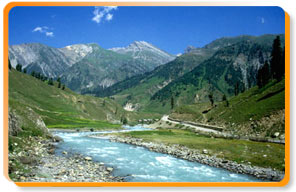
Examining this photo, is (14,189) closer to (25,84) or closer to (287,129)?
(287,129)

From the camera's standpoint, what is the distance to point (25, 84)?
101 meters

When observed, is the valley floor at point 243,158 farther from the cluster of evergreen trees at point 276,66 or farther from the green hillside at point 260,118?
the cluster of evergreen trees at point 276,66

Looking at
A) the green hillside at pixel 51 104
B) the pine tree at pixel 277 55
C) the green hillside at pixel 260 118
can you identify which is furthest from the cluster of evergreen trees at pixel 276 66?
the green hillside at pixel 51 104

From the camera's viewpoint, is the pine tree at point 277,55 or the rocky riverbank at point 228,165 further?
the pine tree at point 277,55

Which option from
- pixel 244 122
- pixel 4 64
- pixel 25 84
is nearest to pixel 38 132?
pixel 4 64

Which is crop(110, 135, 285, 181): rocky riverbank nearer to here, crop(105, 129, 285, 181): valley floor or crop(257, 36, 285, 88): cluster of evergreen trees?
crop(105, 129, 285, 181): valley floor

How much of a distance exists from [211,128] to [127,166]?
114 feet

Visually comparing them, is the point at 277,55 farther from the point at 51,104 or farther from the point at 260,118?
the point at 51,104

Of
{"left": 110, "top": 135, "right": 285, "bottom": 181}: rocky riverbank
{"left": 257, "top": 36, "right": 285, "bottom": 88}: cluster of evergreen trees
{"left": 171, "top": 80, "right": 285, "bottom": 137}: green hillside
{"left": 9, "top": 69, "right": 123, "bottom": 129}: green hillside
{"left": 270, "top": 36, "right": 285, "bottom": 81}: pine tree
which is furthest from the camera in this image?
{"left": 9, "top": 69, "right": 123, "bottom": 129}: green hillside

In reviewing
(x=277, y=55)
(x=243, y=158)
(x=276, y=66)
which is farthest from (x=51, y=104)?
(x=243, y=158)

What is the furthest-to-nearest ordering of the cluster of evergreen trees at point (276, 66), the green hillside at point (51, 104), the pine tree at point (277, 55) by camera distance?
1. the green hillside at point (51, 104)
2. the pine tree at point (277, 55)
3. the cluster of evergreen trees at point (276, 66)

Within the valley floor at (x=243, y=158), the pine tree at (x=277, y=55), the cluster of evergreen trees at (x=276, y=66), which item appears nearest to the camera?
the valley floor at (x=243, y=158)

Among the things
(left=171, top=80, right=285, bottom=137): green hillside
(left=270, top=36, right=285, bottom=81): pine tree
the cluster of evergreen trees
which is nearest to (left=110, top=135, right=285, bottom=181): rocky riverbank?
(left=171, top=80, right=285, bottom=137): green hillside

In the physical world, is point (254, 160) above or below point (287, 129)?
below
